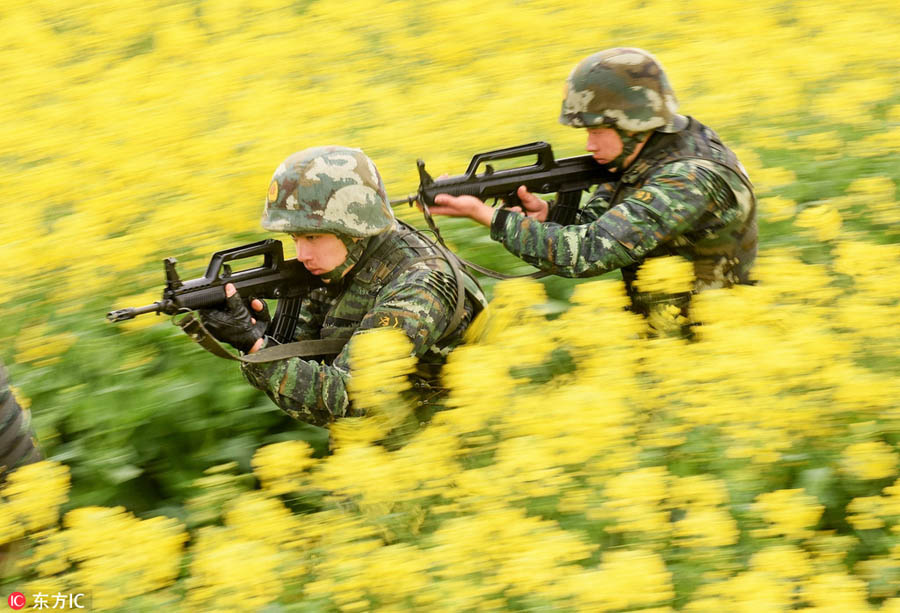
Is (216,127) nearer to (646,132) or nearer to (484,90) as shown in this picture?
(484,90)

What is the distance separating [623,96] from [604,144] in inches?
9.1

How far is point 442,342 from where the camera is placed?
12.5 ft

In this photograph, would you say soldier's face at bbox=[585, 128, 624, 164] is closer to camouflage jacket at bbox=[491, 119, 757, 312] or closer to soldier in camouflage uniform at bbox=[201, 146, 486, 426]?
camouflage jacket at bbox=[491, 119, 757, 312]

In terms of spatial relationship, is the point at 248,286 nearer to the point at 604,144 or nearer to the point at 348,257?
the point at 348,257

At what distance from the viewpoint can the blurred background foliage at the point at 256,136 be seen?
438 cm

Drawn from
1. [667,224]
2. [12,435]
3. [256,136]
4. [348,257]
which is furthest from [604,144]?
[256,136]

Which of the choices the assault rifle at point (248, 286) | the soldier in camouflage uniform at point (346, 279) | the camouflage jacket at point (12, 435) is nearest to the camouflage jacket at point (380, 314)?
the soldier in camouflage uniform at point (346, 279)

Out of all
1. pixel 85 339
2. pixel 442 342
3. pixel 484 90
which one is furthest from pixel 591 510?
pixel 484 90

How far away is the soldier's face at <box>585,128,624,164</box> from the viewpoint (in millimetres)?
4285

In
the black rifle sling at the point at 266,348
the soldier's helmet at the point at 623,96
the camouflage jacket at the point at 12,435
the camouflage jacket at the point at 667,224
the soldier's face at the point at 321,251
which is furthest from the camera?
the soldier's helmet at the point at 623,96

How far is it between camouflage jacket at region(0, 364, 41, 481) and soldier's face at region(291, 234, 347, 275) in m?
1.10

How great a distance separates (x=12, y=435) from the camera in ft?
11.7

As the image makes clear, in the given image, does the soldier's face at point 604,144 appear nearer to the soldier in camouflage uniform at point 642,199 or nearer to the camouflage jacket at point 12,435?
the soldier in camouflage uniform at point 642,199

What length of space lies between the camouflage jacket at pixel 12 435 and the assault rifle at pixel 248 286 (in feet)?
1.67
